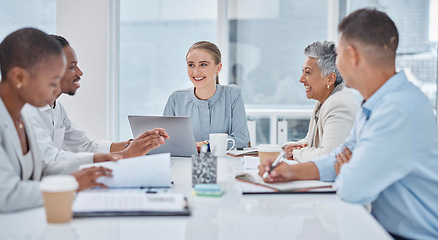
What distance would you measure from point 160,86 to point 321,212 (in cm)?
348

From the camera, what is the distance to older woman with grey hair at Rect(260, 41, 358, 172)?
2150mm

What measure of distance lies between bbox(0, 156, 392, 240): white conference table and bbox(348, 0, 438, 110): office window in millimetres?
3444

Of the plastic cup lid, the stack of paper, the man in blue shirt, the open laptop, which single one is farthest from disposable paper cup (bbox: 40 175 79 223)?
the open laptop

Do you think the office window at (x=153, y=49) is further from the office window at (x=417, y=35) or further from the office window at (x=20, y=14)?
the office window at (x=417, y=35)

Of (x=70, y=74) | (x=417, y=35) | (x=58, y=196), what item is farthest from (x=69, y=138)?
(x=417, y=35)

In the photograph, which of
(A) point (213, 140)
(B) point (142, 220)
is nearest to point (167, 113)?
(A) point (213, 140)

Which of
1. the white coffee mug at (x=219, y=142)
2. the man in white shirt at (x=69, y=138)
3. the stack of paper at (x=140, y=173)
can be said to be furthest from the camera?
the white coffee mug at (x=219, y=142)

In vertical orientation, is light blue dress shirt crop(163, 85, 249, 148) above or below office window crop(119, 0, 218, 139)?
below

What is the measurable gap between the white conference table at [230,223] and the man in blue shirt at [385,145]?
0.40 feet

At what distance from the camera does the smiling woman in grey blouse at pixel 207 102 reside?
9.91ft

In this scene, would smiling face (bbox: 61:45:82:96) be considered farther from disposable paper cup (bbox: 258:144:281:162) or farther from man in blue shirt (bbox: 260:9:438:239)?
man in blue shirt (bbox: 260:9:438:239)

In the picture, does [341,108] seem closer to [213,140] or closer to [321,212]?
[213,140]

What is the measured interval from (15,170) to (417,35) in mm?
4127

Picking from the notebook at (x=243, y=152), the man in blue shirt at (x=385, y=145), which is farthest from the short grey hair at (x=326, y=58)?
the man in blue shirt at (x=385, y=145)
